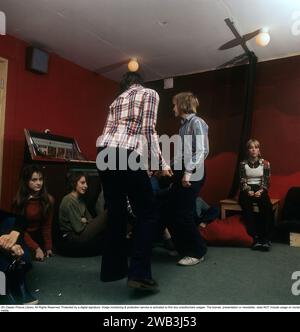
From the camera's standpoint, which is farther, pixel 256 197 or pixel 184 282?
pixel 256 197

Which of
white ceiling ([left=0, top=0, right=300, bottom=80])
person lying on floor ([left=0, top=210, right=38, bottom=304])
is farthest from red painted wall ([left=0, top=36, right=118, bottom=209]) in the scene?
person lying on floor ([left=0, top=210, right=38, bottom=304])

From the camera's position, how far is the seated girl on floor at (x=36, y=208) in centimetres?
193

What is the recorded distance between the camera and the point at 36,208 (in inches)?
76.9

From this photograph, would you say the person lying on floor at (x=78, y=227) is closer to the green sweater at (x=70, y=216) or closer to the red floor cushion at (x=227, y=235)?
the green sweater at (x=70, y=216)

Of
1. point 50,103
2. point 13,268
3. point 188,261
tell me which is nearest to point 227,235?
point 188,261

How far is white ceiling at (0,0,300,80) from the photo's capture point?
83.6 inches

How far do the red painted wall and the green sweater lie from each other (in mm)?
904

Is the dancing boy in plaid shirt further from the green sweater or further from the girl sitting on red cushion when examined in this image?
the girl sitting on red cushion

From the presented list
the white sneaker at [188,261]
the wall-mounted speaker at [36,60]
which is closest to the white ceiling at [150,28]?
the wall-mounted speaker at [36,60]

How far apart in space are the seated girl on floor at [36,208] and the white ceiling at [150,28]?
1.19 metres

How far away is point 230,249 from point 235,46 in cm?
176

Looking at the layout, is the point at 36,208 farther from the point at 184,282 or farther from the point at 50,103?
the point at 50,103

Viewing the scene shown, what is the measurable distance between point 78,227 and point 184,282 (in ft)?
2.65
